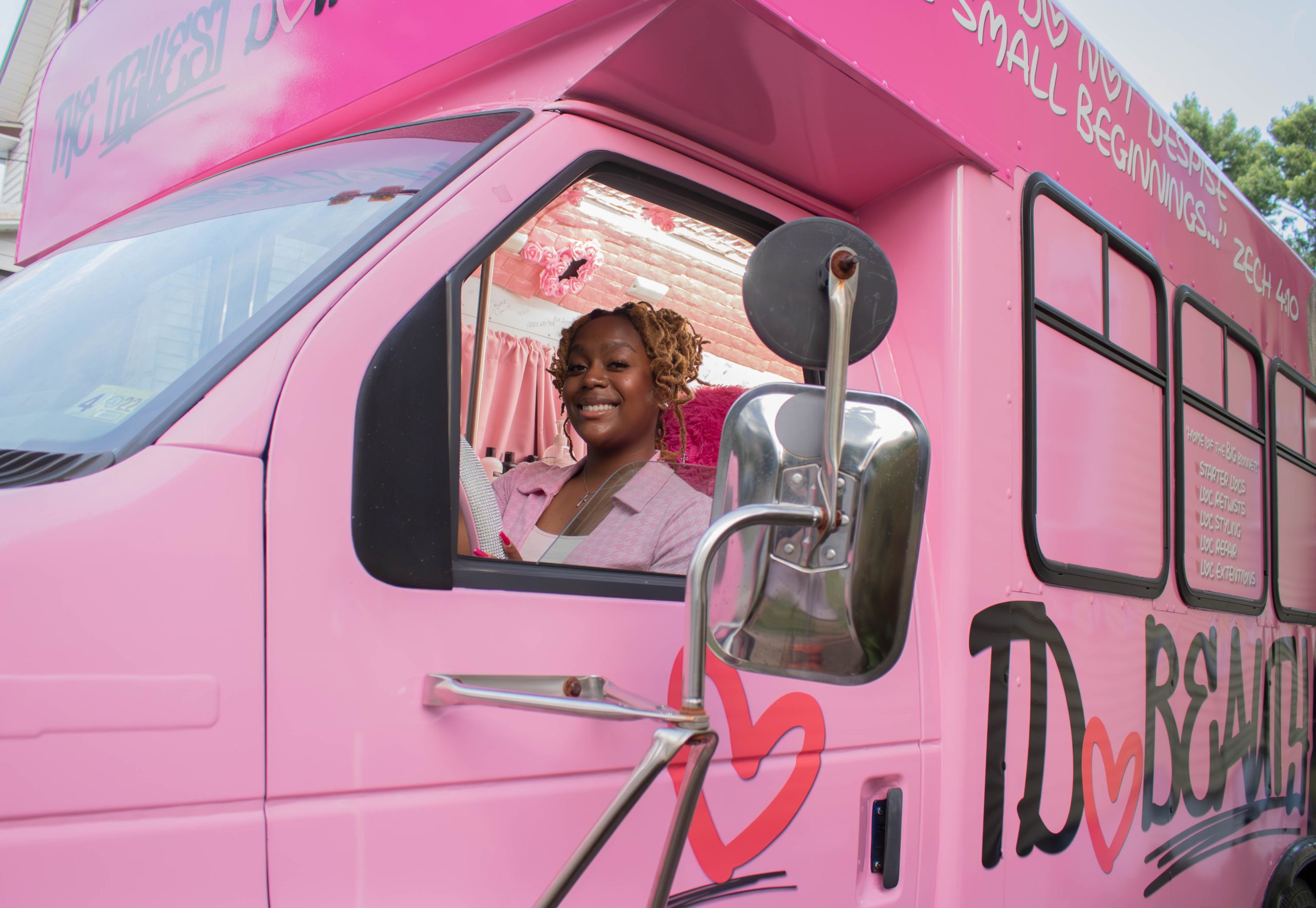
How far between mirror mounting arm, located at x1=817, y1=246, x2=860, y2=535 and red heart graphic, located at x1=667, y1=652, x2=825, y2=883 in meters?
0.45

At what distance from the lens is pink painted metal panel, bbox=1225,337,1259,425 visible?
122 inches

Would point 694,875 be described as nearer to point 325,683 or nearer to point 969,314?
point 325,683

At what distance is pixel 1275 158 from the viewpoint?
22.2m

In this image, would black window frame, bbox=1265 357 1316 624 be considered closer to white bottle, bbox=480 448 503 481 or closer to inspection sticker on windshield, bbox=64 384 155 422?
white bottle, bbox=480 448 503 481

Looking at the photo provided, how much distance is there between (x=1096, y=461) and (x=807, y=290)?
1.36m

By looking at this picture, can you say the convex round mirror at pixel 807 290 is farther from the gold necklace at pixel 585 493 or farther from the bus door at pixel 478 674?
the gold necklace at pixel 585 493

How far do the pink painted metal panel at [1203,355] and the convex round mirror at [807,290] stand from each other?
1.89 metres

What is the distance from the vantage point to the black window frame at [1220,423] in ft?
8.70

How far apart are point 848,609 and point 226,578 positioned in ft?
2.21

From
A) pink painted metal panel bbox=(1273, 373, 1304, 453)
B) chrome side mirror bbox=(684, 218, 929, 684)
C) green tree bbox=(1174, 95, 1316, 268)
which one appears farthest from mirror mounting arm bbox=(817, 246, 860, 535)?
green tree bbox=(1174, 95, 1316, 268)

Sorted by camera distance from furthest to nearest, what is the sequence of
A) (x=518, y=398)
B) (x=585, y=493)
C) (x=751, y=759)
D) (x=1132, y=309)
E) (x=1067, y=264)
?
1. (x=518, y=398)
2. (x=1132, y=309)
3. (x=585, y=493)
4. (x=1067, y=264)
5. (x=751, y=759)

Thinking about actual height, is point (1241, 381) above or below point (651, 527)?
above

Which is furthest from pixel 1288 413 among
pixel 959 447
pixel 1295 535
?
pixel 959 447

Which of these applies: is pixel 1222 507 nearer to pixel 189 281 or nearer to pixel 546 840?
pixel 546 840
